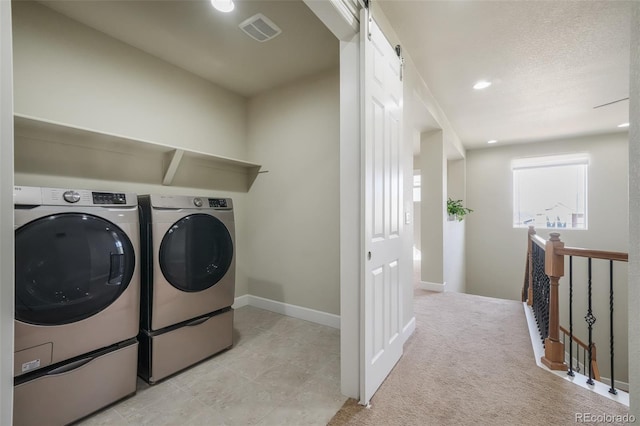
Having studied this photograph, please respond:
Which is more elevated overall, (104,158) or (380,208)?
(104,158)

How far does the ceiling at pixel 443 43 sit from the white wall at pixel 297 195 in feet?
0.87

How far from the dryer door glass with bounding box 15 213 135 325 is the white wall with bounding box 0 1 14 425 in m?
0.95

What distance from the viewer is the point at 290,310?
2945mm

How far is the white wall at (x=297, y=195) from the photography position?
2707 millimetres

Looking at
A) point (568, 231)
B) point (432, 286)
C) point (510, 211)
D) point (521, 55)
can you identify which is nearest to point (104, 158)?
point (521, 55)

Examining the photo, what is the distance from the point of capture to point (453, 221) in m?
4.82

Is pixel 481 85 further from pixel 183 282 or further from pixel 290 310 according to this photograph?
pixel 183 282

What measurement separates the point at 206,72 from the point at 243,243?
1.88 meters

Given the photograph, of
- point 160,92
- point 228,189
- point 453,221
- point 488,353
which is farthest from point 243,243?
point 453,221

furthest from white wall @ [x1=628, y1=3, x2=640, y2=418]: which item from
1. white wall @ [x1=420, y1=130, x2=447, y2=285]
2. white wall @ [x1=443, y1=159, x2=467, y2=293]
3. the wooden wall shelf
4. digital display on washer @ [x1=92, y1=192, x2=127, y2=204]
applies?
white wall @ [x1=443, y1=159, x2=467, y2=293]

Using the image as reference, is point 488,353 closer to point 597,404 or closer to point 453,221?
point 597,404

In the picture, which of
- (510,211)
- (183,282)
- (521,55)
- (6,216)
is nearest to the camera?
(6,216)

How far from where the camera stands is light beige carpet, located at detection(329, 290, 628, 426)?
4.99 ft

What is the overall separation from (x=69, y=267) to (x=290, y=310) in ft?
6.53
